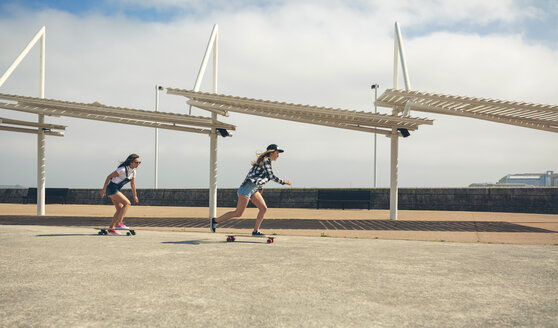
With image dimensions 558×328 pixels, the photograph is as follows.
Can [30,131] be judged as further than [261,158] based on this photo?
Yes

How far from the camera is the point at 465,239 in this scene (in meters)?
8.45

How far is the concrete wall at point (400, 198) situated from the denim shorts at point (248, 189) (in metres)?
10.9

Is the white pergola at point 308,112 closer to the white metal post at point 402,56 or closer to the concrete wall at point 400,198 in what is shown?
the white metal post at point 402,56

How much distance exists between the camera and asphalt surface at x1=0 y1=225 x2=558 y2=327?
10.3ft

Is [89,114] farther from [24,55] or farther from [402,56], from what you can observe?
[402,56]

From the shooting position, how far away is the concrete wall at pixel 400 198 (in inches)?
674

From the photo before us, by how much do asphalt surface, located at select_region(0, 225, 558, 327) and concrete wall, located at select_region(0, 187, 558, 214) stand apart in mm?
11087

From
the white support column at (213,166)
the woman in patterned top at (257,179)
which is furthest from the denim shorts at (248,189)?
the white support column at (213,166)

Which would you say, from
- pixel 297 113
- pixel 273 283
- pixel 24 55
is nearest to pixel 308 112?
pixel 297 113

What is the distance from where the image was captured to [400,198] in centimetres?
1838

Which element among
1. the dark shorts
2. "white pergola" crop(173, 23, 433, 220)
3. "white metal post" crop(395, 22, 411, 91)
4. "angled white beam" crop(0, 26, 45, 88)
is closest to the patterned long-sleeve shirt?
the dark shorts

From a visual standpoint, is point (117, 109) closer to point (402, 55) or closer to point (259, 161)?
point (259, 161)

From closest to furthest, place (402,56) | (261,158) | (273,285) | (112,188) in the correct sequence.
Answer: (273,285)
(261,158)
(112,188)
(402,56)

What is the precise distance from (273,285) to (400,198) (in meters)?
15.1
